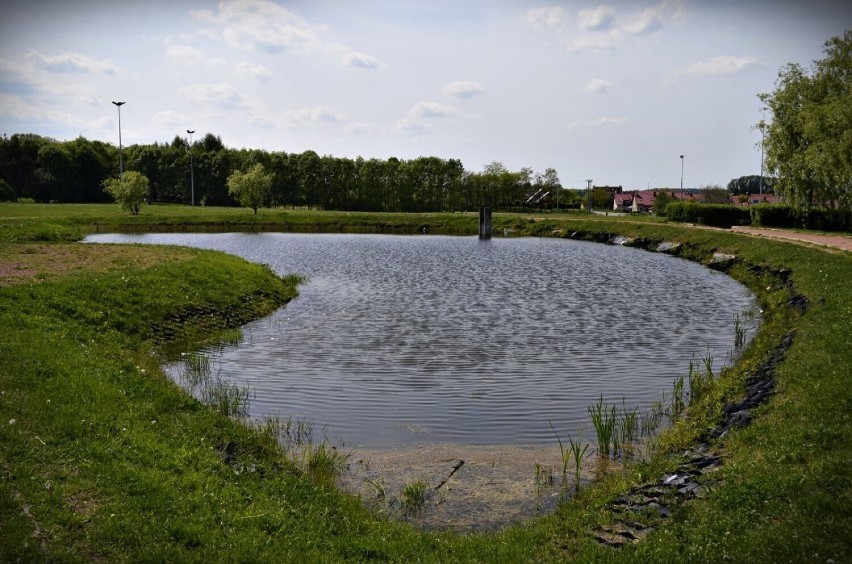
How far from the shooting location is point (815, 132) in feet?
170

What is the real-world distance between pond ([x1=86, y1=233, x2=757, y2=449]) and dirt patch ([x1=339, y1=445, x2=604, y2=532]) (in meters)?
0.73

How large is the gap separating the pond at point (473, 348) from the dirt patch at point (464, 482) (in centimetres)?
73

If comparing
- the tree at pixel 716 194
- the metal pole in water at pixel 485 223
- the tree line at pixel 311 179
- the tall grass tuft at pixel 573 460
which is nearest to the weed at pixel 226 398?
the tall grass tuft at pixel 573 460

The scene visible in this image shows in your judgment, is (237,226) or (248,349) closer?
(248,349)

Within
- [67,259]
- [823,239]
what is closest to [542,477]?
[67,259]

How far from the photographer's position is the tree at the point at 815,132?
158ft

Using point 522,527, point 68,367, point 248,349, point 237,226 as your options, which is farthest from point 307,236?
point 522,527

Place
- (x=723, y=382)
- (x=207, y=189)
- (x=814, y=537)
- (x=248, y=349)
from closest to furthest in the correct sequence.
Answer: (x=814, y=537), (x=723, y=382), (x=248, y=349), (x=207, y=189)

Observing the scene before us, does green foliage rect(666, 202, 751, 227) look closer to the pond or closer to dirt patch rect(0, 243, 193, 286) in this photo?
the pond

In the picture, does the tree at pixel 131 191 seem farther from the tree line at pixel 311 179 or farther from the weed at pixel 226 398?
the weed at pixel 226 398

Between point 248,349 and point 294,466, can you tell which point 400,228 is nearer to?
point 248,349

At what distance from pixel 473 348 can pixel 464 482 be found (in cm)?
1136

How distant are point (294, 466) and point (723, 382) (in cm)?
1130

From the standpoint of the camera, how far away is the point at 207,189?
5669 inches
